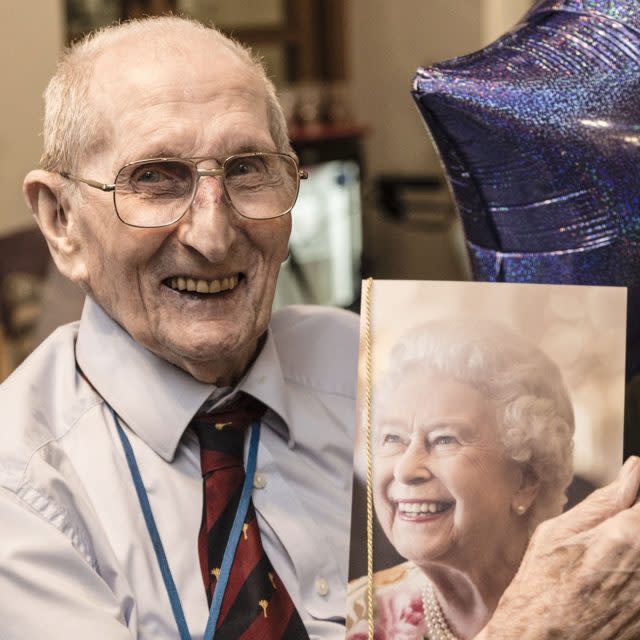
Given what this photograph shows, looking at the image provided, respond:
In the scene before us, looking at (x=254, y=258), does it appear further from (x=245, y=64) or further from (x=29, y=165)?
(x=29, y=165)

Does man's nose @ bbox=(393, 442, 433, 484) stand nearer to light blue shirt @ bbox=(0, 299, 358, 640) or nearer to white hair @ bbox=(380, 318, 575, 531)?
white hair @ bbox=(380, 318, 575, 531)

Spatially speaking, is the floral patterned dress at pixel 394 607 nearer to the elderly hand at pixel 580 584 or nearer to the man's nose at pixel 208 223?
the elderly hand at pixel 580 584

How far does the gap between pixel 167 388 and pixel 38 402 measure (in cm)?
16

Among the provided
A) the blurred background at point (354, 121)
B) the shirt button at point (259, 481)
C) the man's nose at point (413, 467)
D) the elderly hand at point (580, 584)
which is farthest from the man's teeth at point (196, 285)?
the blurred background at point (354, 121)

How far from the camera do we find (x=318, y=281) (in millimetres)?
5297

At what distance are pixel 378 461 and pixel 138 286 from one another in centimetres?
41

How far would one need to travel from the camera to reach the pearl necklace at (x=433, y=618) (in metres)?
0.98

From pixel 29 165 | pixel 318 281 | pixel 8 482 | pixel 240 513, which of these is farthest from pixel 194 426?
pixel 318 281

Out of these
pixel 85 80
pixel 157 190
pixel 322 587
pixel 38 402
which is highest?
pixel 85 80

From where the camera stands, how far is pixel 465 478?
98 cm

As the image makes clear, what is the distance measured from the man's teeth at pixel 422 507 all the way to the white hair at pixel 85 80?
0.56 meters

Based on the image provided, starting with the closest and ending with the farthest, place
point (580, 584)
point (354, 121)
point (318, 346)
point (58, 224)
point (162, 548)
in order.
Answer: point (580, 584)
point (162, 548)
point (58, 224)
point (318, 346)
point (354, 121)

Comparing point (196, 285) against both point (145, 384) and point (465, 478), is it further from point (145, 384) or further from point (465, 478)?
point (465, 478)

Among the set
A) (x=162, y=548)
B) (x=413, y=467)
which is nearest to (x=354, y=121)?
(x=162, y=548)
